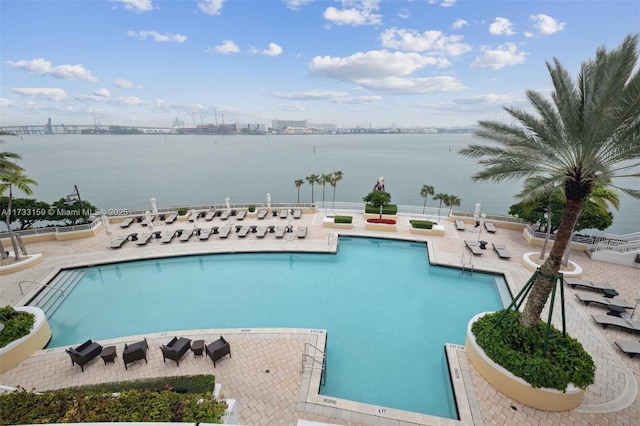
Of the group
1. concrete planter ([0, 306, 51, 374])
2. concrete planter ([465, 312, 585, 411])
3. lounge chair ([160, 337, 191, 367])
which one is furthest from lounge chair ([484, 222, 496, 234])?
concrete planter ([0, 306, 51, 374])

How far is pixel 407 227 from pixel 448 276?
19.4 ft

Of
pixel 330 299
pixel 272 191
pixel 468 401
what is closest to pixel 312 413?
pixel 468 401

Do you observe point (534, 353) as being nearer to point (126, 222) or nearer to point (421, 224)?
point (421, 224)

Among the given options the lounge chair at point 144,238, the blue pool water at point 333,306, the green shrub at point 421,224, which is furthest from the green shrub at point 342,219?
the lounge chair at point 144,238

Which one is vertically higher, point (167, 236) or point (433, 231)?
point (433, 231)

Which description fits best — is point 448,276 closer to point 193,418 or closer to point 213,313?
point 213,313

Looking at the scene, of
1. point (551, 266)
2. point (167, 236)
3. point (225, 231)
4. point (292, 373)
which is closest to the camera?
point (551, 266)

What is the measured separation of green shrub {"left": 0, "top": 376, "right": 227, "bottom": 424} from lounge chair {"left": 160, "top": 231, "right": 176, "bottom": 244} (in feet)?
42.7

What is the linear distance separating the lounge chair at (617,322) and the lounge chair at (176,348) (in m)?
14.4

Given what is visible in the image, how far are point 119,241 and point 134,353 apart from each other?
11.4 meters

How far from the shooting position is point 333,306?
12484 millimetres

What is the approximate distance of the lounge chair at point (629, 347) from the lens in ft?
29.6

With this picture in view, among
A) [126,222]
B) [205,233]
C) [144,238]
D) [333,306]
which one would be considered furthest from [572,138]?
[126,222]

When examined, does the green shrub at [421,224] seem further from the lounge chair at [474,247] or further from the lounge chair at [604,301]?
the lounge chair at [604,301]
